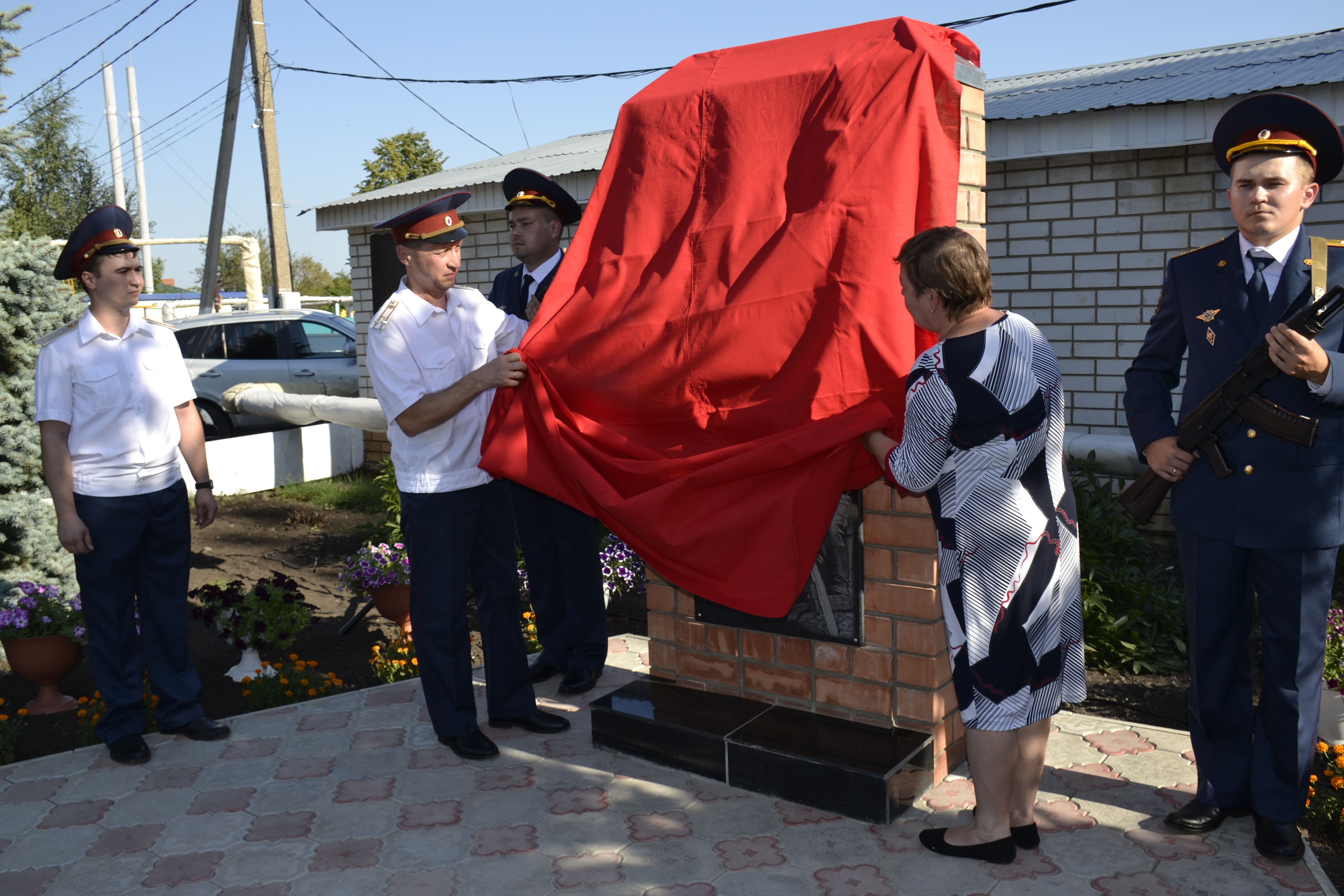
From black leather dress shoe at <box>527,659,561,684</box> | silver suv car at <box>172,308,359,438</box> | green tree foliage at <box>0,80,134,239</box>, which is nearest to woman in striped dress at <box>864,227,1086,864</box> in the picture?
black leather dress shoe at <box>527,659,561,684</box>

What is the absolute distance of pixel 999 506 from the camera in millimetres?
2676

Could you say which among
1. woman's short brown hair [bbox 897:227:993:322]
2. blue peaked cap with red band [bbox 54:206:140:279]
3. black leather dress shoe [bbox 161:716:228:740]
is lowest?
black leather dress shoe [bbox 161:716:228:740]

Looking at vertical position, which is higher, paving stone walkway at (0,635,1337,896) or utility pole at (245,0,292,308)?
utility pole at (245,0,292,308)

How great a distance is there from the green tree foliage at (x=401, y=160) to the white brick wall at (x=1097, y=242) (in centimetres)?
2693

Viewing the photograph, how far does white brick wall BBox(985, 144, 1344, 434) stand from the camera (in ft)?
19.7

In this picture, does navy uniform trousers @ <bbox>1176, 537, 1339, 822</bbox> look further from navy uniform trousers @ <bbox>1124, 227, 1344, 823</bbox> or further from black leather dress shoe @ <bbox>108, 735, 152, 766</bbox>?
black leather dress shoe @ <bbox>108, 735, 152, 766</bbox>

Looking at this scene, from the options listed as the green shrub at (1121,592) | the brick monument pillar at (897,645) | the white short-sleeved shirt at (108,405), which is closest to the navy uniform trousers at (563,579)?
the brick monument pillar at (897,645)

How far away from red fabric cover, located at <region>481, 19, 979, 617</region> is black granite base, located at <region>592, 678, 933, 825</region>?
1.66ft

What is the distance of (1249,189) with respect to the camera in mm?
2814

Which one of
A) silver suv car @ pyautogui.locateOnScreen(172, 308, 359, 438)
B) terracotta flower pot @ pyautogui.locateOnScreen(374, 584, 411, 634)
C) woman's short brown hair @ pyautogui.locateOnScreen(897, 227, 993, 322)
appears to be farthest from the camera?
silver suv car @ pyautogui.locateOnScreen(172, 308, 359, 438)

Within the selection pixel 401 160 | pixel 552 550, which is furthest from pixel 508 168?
pixel 401 160

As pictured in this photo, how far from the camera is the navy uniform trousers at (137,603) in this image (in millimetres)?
3889

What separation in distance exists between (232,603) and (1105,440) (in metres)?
4.59

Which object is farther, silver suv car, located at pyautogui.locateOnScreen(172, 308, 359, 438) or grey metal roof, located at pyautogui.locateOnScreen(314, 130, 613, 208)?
silver suv car, located at pyautogui.locateOnScreen(172, 308, 359, 438)
